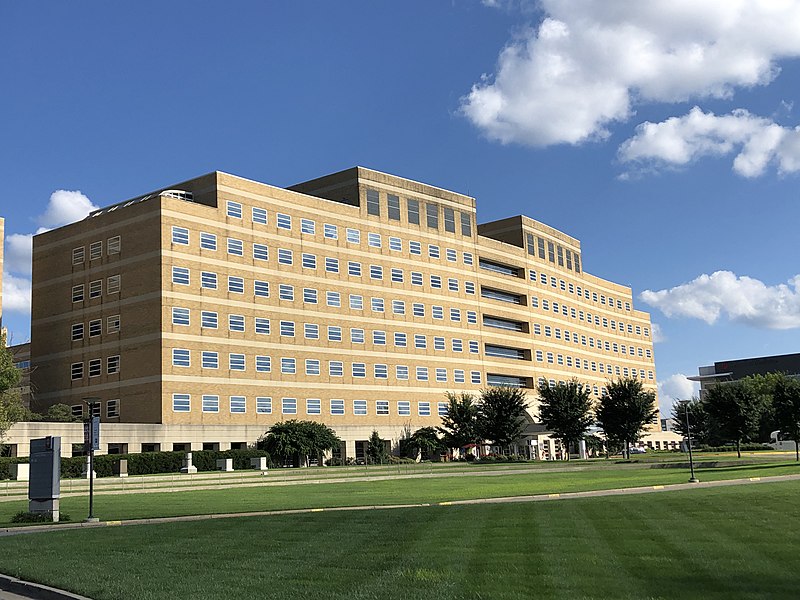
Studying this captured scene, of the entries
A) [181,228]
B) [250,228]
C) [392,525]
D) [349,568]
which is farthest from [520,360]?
[349,568]

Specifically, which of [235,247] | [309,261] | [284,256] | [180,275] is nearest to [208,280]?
[180,275]

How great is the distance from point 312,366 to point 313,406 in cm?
358

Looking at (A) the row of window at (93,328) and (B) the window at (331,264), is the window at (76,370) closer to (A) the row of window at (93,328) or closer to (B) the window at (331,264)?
(A) the row of window at (93,328)

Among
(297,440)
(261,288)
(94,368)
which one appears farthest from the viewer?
(261,288)

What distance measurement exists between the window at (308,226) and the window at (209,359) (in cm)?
1493

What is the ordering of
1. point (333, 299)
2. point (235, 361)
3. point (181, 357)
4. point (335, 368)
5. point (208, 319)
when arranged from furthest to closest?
point (333, 299)
point (335, 368)
point (235, 361)
point (208, 319)
point (181, 357)

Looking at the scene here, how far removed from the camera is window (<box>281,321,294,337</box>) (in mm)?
77875

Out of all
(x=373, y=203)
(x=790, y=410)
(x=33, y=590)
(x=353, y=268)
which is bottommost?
(x=33, y=590)

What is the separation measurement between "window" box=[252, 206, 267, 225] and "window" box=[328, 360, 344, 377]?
14330 millimetres

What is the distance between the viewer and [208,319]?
71.9 metres

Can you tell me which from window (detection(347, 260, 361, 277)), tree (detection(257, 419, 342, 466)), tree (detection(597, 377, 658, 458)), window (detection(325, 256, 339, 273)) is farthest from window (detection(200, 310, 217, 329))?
tree (detection(597, 377, 658, 458))

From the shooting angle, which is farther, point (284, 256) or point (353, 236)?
point (353, 236)

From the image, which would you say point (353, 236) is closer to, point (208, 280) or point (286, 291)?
point (286, 291)

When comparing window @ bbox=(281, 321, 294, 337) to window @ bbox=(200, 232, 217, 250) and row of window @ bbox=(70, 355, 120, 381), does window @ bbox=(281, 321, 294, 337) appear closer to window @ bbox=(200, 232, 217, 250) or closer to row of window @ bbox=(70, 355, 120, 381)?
window @ bbox=(200, 232, 217, 250)
